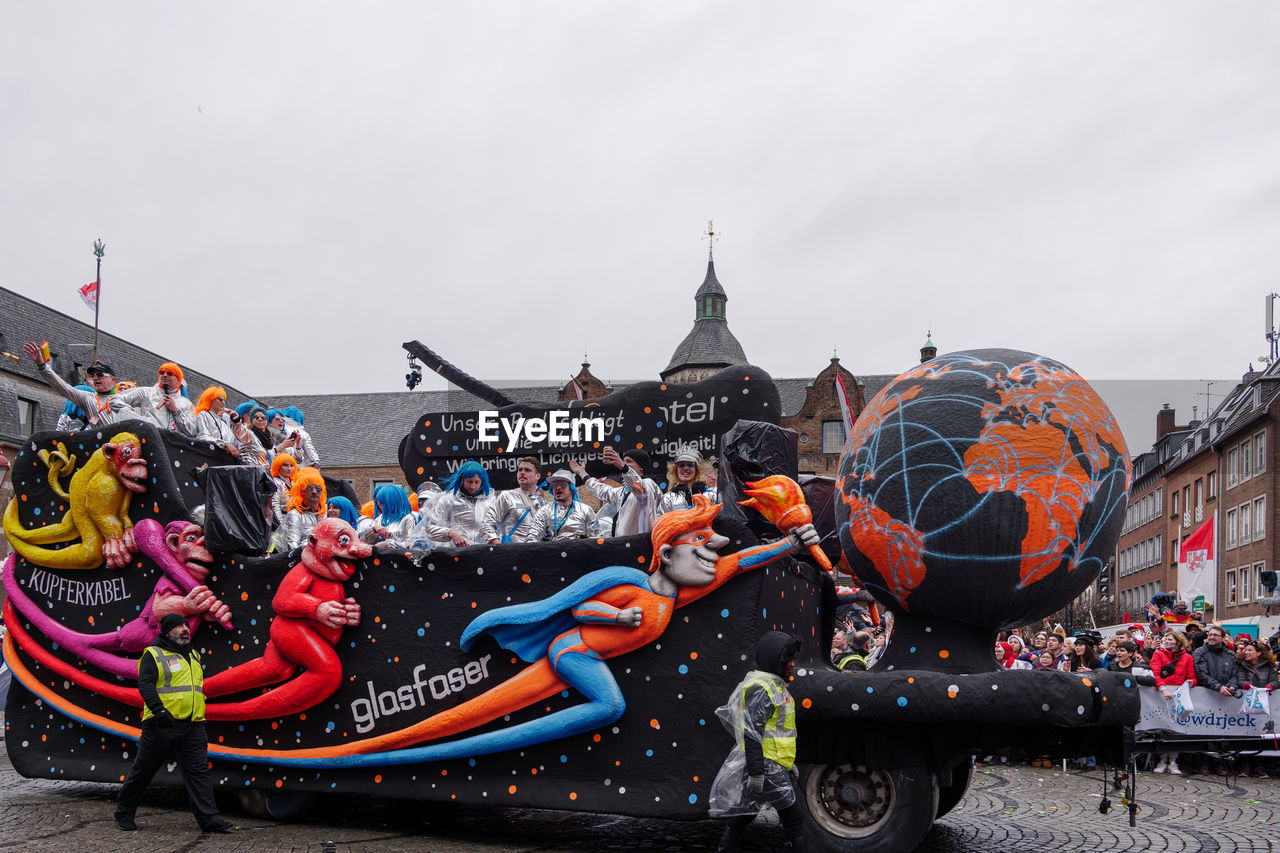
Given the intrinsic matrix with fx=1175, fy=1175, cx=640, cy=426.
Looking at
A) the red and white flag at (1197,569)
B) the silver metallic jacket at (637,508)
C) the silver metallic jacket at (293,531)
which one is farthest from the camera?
the red and white flag at (1197,569)

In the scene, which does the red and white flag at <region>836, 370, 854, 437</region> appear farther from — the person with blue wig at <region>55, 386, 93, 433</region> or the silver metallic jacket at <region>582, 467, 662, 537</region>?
the person with blue wig at <region>55, 386, 93, 433</region>

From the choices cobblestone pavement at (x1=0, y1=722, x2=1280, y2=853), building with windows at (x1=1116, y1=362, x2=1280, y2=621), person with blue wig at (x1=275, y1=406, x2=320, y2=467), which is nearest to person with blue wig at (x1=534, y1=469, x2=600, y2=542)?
cobblestone pavement at (x1=0, y1=722, x2=1280, y2=853)

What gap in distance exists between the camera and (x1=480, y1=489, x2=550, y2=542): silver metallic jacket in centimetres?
839

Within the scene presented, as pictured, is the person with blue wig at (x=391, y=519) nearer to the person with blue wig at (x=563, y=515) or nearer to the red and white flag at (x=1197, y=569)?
the person with blue wig at (x=563, y=515)

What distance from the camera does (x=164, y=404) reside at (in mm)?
9328

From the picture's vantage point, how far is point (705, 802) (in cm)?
634

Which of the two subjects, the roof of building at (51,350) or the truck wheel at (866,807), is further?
the roof of building at (51,350)

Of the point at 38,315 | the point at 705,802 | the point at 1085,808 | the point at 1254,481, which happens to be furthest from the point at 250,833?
the point at 1254,481

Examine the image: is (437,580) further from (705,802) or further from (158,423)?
(158,423)

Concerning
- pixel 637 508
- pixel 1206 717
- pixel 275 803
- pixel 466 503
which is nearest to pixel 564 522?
pixel 637 508

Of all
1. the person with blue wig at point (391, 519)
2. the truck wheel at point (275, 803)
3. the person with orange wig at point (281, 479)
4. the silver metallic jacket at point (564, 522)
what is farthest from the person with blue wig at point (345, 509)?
the truck wheel at point (275, 803)

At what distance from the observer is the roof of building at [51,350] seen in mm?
38188

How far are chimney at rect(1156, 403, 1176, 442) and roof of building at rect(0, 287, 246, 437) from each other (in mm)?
44212

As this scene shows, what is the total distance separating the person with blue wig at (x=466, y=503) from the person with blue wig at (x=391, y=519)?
0.21 metres
